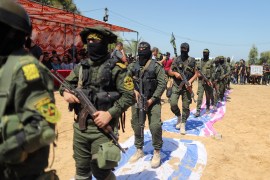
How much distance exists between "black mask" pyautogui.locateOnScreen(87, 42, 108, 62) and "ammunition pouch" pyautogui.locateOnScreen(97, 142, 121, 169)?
3.01ft

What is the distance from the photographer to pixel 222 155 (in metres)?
5.86

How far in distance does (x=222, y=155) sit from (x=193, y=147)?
1.91ft

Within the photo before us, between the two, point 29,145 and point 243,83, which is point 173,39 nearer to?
point 29,145

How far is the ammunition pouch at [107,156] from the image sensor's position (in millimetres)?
2861

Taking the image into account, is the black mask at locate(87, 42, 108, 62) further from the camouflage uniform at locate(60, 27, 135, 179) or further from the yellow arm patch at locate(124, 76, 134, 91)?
Result: the yellow arm patch at locate(124, 76, 134, 91)

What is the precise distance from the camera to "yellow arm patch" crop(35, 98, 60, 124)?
1746 millimetres

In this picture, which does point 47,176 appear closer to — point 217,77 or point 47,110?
point 47,110

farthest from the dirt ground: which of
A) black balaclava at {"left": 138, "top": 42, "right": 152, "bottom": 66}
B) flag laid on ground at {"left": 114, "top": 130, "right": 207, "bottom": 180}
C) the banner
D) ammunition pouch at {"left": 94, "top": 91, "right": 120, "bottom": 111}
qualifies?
the banner

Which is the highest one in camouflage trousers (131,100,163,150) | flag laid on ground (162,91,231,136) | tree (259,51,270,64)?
tree (259,51,270,64)

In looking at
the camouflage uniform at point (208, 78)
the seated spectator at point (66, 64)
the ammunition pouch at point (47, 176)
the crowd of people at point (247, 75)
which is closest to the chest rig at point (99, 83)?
the ammunition pouch at point (47, 176)

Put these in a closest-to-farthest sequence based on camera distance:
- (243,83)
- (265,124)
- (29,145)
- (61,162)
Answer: (29,145) → (61,162) → (265,124) → (243,83)

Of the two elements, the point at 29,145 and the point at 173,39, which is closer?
the point at 29,145

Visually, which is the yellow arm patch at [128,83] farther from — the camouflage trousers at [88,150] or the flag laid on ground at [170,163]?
the flag laid on ground at [170,163]

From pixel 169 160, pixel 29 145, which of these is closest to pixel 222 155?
pixel 169 160
